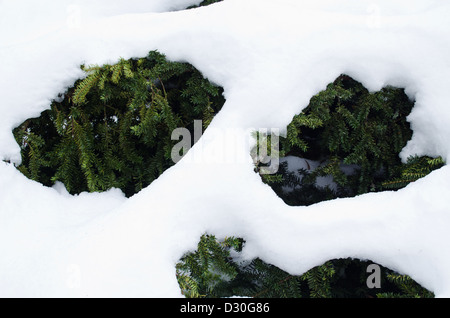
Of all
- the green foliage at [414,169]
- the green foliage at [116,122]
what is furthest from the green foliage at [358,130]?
the green foliage at [116,122]

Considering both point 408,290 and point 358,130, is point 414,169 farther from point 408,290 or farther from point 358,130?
point 408,290

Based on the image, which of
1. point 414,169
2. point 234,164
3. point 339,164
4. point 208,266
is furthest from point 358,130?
point 208,266

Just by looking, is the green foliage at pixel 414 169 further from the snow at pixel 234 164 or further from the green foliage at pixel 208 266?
the green foliage at pixel 208 266

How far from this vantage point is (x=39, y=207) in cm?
198

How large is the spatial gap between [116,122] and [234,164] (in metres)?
0.98

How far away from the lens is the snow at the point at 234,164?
1532 millimetres

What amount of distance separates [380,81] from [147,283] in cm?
179

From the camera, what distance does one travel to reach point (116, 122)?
220cm

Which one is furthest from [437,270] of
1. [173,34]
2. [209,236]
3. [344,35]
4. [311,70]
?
[173,34]

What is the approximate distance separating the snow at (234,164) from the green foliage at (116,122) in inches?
3.7

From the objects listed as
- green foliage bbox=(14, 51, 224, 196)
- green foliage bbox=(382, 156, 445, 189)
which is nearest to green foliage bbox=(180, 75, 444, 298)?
green foliage bbox=(382, 156, 445, 189)

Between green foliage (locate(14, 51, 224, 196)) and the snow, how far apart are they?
0.09 metres
